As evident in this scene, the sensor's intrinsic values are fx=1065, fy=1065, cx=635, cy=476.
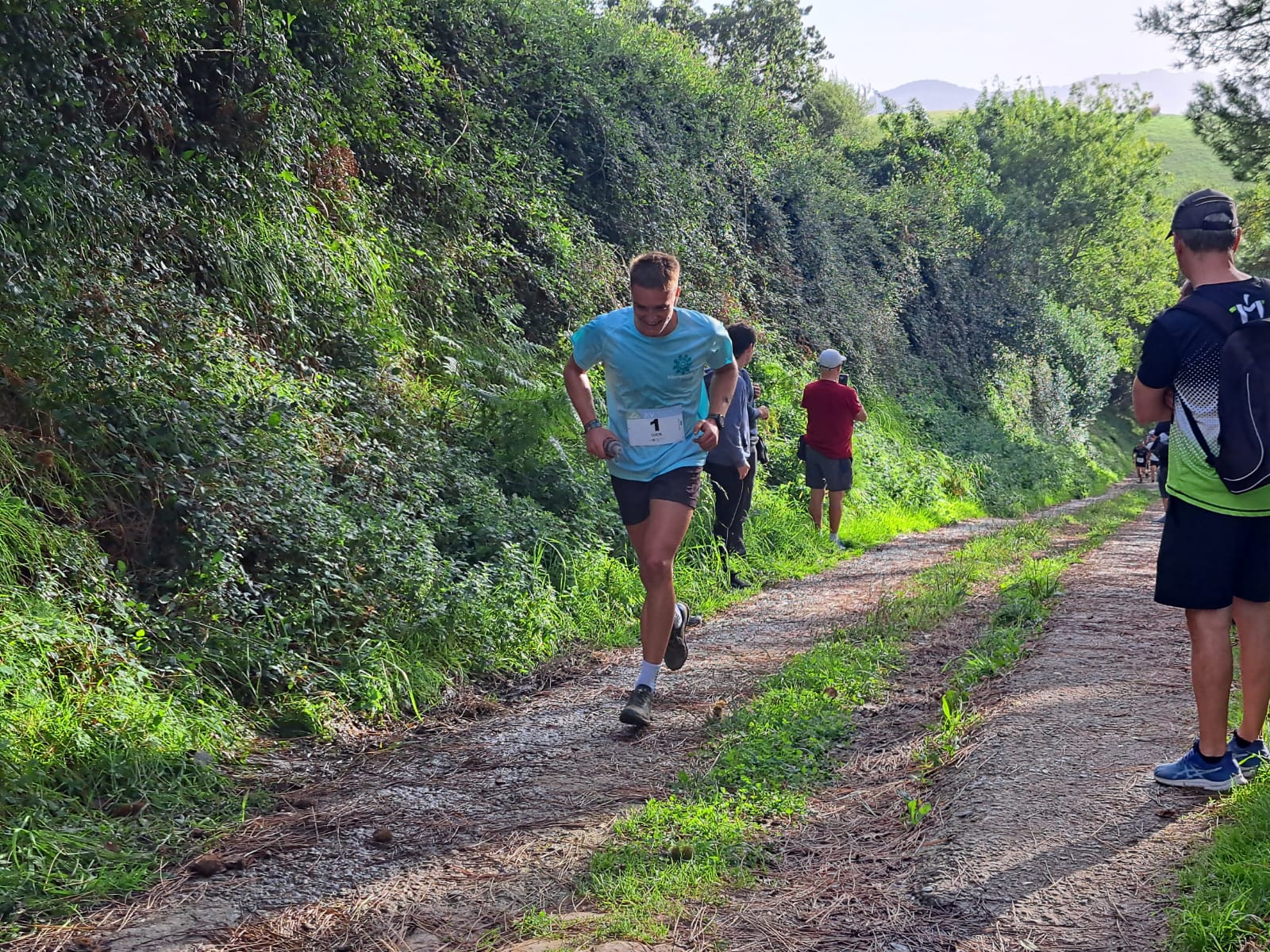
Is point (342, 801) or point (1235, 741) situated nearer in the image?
point (1235, 741)

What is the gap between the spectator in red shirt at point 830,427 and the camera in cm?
1164

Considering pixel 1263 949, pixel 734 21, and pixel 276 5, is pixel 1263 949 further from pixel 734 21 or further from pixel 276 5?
pixel 734 21

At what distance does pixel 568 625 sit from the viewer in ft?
23.6

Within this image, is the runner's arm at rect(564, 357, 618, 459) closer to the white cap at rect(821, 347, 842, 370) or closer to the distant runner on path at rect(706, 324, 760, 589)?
the distant runner on path at rect(706, 324, 760, 589)

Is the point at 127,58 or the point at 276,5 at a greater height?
the point at 276,5

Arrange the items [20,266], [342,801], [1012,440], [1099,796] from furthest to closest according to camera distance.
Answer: [1012,440] → [20,266] → [342,801] → [1099,796]

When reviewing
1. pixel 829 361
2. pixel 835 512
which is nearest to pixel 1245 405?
pixel 829 361

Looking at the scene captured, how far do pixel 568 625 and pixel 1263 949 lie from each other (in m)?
4.99

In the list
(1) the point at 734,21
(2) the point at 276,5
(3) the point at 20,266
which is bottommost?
(3) the point at 20,266

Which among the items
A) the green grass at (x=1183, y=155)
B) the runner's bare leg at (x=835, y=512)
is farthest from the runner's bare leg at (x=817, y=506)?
the green grass at (x=1183, y=155)

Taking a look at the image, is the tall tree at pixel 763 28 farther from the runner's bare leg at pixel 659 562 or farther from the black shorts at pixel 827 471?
the runner's bare leg at pixel 659 562

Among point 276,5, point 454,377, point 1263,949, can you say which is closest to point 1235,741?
point 1263,949

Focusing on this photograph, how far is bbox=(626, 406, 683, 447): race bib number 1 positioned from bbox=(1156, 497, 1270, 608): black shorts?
236cm

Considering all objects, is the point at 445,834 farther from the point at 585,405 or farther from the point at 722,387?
the point at 722,387
